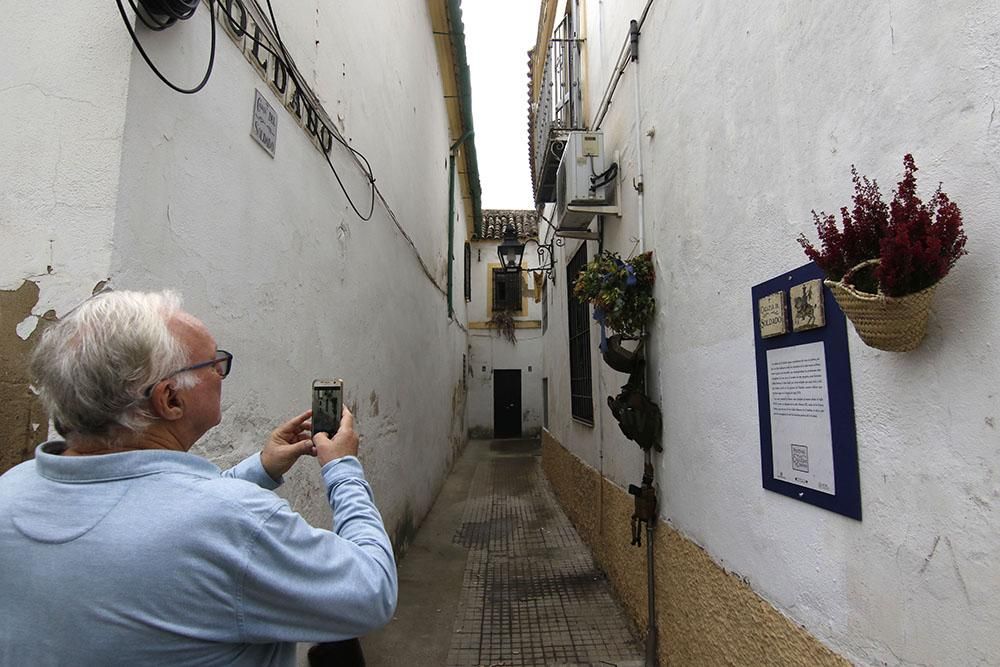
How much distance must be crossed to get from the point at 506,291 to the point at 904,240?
50.0 ft

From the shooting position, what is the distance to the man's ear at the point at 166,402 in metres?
0.96

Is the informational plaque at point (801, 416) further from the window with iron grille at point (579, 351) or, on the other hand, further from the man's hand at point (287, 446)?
the window with iron grille at point (579, 351)

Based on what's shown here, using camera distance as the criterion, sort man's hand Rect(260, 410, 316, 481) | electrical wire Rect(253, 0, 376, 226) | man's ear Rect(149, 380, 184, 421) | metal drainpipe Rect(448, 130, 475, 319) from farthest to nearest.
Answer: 1. metal drainpipe Rect(448, 130, 475, 319)
2. electrical wire Rect(253, 0, 376, 226)
3. man's hand Rect(260, 410, 316, 481)
4. man's ear Rect(149, 380, 184, 421)

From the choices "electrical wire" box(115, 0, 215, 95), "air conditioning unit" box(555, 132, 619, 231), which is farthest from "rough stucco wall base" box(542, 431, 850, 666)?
"electrical wire" box(115, 0, 215, 95)

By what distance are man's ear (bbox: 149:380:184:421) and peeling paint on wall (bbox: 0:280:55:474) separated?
2.71 feet

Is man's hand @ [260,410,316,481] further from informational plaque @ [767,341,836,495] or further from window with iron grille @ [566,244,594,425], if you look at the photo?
window with iron grille @ [566,244,594,425]

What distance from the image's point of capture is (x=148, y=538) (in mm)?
835

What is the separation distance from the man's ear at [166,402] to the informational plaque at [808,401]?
179 centimetres

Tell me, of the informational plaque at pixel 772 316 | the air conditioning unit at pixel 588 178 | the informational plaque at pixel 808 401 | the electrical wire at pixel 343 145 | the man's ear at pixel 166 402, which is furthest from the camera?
the air conditioning unit at pixel 588 178

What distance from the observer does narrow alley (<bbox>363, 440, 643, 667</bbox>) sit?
3527mm

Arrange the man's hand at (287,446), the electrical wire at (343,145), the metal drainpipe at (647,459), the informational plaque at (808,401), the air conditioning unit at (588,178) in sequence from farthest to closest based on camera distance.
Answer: the air conditioning unit at (588,178) < the metal drainpipe at (647,459) < the electrical wire at (343,145) < the informational plaque at (808,401) < the man's hand at (287,446)

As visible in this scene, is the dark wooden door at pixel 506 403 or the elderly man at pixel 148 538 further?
the dark wooden door at pixel 506 403

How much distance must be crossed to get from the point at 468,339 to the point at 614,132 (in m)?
11.8

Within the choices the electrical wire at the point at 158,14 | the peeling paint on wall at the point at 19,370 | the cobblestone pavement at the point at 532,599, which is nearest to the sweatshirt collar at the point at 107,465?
the peeling paint on wall at the point at 19,370
